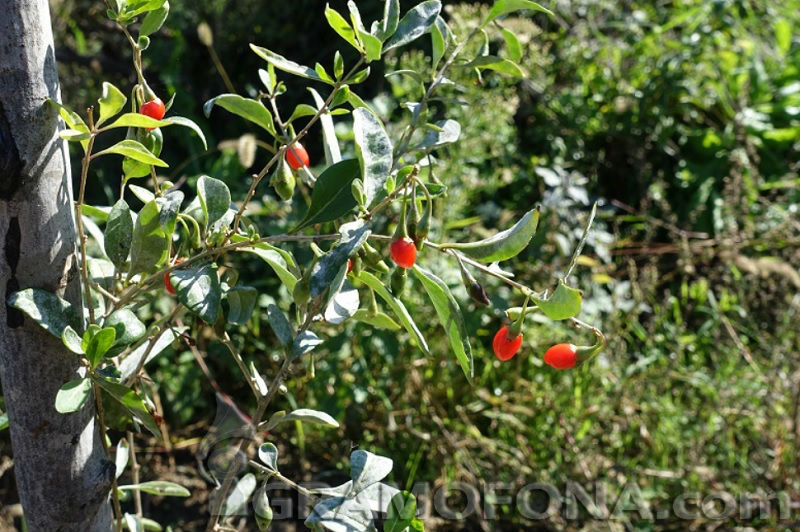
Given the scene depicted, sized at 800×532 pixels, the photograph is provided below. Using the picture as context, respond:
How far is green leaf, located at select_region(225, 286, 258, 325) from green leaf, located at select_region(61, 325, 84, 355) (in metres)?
0.17

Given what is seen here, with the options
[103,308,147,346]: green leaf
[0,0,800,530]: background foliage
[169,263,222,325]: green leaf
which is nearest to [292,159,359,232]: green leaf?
[169,263,222,325]: green leaf

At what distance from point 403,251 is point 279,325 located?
A: 260mm

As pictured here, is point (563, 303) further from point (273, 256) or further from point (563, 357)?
point (273, 256)

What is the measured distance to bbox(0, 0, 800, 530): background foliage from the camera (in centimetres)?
227

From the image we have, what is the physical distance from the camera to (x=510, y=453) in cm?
228

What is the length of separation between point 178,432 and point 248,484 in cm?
131

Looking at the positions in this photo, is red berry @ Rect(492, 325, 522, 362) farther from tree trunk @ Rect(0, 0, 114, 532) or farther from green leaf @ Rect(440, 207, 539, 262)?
tree trunk @ Rect(0, 0, 114, 532)

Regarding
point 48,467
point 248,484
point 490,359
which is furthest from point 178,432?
point 48,467

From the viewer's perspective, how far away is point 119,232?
101cm

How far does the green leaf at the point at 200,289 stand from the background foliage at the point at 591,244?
1.13 m

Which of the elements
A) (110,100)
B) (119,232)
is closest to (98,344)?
(119,232)

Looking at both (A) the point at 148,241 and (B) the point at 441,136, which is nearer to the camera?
(A) the point at 148,241

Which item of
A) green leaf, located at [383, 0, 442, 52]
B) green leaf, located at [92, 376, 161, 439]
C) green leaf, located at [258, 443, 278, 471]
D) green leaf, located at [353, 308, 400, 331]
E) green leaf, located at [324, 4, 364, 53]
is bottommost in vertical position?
green leaf, located at [258, 443, 278, 471]

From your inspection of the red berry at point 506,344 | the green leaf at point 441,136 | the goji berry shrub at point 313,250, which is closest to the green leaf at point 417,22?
the goji berry shrub at point 313,250
